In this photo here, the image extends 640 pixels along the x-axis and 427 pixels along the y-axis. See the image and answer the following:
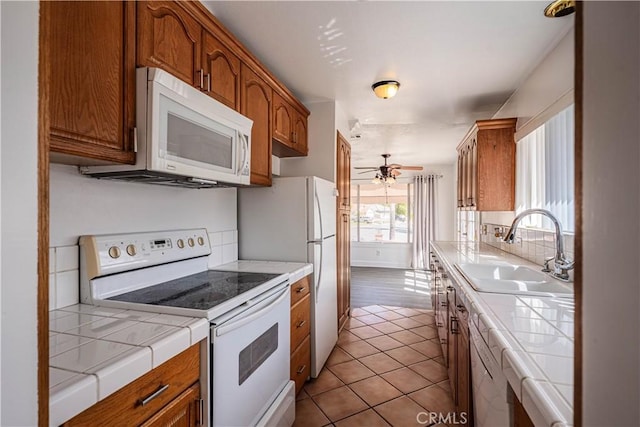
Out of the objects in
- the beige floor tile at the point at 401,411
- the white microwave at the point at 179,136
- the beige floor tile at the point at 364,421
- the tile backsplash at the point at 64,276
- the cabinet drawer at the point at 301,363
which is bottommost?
the beige floor tile at the point at 364,421

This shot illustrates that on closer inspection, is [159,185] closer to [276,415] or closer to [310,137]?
[276,415]

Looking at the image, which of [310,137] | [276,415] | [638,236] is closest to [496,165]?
[310,137]

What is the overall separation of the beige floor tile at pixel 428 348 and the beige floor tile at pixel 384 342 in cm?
15

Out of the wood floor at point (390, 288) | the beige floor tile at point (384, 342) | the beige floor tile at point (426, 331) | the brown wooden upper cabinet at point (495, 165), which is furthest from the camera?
the wood floor at point (390, 288)

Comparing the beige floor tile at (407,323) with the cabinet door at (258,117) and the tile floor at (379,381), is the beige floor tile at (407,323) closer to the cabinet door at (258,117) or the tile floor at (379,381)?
the tile floor at (379,381)

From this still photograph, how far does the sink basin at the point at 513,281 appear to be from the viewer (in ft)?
5.28

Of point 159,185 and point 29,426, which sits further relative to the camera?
point 159,185

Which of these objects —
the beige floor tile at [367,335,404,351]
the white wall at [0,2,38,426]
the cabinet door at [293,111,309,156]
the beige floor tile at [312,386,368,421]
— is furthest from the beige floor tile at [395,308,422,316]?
A: the white wall at [0,2,38,426]

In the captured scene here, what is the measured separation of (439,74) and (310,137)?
1.21 meters

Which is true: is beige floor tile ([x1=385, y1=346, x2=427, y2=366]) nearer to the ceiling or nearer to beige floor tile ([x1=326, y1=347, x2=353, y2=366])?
beige floor tile ([x1=326, y1=347, x2=353, y2=366])

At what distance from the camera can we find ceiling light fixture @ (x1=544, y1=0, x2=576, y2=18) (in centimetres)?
163

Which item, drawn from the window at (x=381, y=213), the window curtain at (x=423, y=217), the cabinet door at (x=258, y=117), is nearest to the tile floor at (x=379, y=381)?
the cabinet door at (x=258, y=117)

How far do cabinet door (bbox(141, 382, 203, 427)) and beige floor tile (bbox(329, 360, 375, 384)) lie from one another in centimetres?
156

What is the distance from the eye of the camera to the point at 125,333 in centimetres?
107
